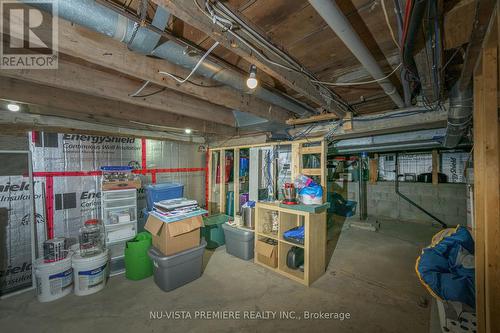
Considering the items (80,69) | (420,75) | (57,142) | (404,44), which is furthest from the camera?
(57,142)

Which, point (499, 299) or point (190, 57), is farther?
point (190, 57)

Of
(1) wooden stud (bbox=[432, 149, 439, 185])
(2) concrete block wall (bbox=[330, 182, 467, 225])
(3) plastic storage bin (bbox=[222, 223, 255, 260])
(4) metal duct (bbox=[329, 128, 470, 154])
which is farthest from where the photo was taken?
(1) wooden stud (bbox=[432, 149, 439, 185])

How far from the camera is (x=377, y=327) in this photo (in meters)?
1.86

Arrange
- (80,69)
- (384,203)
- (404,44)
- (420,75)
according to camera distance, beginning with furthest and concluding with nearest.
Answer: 1. (384,203)
2. (80,69)
3. (420,75)
4. (404,44)

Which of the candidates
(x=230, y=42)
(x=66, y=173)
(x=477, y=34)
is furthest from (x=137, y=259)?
(x=477, y=34)

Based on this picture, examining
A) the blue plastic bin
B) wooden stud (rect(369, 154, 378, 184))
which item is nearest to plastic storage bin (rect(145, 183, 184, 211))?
the blue plastic bin

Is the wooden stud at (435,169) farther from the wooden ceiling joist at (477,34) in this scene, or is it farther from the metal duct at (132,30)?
the metal duct at (132,30)

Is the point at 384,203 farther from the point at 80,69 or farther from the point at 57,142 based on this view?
the point at 57,142

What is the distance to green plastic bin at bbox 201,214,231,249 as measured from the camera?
3.57 meters

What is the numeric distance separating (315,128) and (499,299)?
8.29ft

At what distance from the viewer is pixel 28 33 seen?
1.13m

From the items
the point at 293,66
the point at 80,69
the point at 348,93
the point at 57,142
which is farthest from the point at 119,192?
the point at 348,93

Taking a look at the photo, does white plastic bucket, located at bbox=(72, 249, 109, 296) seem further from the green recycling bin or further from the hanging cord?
the hanging cord

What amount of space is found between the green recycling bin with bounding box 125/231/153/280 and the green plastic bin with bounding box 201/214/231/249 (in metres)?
1.04
